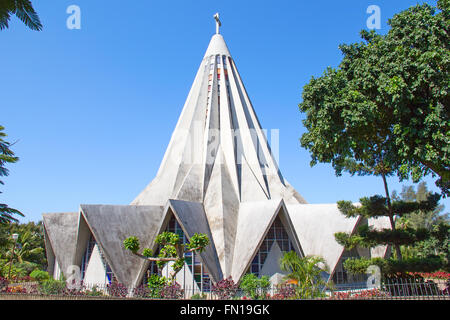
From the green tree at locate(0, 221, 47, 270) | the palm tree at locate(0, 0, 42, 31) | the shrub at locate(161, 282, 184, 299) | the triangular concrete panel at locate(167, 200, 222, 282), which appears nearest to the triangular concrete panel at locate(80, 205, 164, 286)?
the triangular concrete panel at locate(167, 200, 222, 282)

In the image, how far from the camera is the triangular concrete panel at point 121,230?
20.2m

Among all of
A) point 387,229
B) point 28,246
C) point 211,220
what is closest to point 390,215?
point 387,229

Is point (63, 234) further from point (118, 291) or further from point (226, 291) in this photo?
point (226, 291)

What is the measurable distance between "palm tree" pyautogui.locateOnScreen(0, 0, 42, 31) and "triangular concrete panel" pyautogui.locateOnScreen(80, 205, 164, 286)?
45.3ft

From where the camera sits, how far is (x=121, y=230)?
21266mm

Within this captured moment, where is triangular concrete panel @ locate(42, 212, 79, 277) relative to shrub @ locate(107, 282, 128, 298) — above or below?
above

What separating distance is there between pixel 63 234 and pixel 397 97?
2098cm

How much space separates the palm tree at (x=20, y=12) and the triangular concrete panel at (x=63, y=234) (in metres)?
17.3

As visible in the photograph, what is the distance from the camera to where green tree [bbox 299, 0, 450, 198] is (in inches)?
495

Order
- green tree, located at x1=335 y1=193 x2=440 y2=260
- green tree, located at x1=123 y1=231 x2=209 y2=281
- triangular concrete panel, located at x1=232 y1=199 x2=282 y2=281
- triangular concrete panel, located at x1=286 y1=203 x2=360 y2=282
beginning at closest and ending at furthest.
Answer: green tree, located at x1=123 y1=231 x2=209 y2=281 < green tree, located at x1=335 y1=193 x2=440 y2=260 < triangular concrete panel, located at x1=232 y1=199 x2=282 y2=281 < triangular concrete panel, located at x1=286 y1=203 x2=360 y2=282

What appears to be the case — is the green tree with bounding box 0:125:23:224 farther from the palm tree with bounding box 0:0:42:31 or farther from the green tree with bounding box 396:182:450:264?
the green tree with bounding box 396:182:450:264

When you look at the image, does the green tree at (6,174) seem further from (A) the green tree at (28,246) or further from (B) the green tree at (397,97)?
(A) the green tree at (28,246)

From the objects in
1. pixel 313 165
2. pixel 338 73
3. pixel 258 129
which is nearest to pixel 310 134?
pixel 313 165
